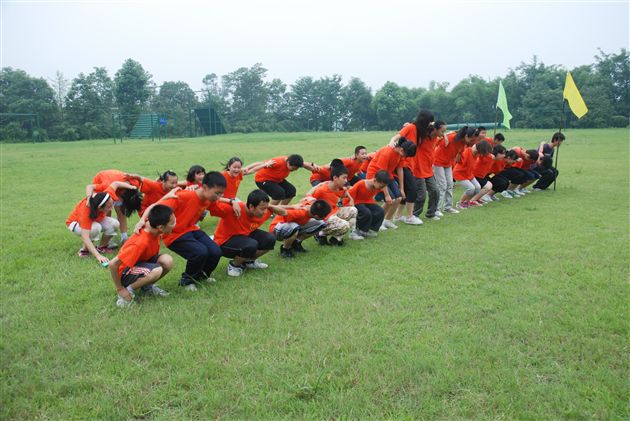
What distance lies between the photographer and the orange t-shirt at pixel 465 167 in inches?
365

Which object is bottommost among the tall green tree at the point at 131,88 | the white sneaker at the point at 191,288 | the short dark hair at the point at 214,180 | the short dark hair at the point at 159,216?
the white sneaker at the point at 191,288

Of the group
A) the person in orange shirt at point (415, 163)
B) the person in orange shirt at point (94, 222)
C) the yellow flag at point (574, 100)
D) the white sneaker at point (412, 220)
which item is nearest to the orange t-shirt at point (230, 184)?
the person in orange shirt at point (94, 222)

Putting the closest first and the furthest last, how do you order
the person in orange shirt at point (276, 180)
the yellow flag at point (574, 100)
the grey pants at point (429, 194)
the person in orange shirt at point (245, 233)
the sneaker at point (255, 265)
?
the person in orange shirt at point (245, 233) < the sneaker at point (255, 265) < the person in orange shirt at point (276, 180) < the grey pants at point (429, 194) < the yellow flag at point (574, 100)

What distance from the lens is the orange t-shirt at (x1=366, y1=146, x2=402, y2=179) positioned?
24.3 ft

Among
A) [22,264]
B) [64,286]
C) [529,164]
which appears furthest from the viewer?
[529,164]

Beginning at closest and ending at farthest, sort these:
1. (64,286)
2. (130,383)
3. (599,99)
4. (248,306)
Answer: (130,383), (248,306), (64,286), (599,99)

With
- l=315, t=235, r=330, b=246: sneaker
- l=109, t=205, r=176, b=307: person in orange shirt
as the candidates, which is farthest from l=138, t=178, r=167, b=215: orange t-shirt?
A: l=315, t=235, r=330, b=246: sneaker

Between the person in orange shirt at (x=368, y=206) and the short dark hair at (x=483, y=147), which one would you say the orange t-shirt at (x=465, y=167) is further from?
the person in orange shirt at (x=368, y=206)

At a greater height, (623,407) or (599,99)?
(599,99)

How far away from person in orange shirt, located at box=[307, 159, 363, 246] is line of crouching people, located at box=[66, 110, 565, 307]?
1 cm

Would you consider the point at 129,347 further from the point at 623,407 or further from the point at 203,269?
the point at 623,407

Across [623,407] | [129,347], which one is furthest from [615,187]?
[129,347]

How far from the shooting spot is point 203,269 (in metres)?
4.99

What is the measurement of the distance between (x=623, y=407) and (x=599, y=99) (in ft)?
157
